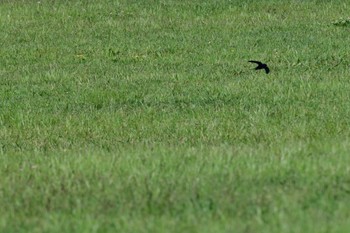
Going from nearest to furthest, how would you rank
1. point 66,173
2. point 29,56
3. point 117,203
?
1. point 117,203
2. point 66,173
3. point 29,56

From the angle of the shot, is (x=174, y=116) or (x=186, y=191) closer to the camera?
(x=186, y=191)

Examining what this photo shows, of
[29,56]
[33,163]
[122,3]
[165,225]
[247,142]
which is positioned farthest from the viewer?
[122,3]

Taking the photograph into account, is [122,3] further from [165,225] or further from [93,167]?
[165,225]

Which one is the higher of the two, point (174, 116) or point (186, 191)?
point (186, 191)

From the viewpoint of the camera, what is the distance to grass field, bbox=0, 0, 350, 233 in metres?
5.82

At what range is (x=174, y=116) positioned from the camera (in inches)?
459

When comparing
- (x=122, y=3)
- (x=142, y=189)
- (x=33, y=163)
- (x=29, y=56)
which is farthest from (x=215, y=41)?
(x=142, y=189)

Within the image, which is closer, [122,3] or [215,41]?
[215,41]

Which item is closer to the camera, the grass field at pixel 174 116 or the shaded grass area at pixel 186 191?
the shaded grass area at pixel 186 191

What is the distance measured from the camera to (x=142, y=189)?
6.29 m

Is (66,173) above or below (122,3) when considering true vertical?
above

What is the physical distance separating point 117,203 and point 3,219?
71cm

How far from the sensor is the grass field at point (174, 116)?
5816mm

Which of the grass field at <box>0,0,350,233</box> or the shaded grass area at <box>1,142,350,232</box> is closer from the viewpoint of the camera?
the shaded grass area at <box>1,142,350,232</box>
